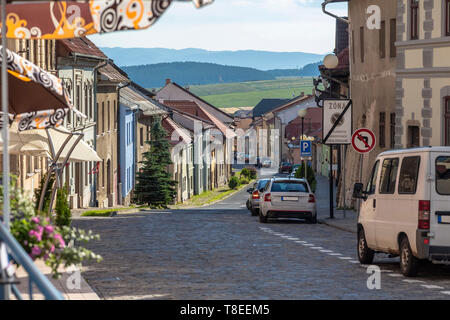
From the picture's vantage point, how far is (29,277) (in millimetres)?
6609

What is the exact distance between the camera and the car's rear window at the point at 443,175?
14.4 metres

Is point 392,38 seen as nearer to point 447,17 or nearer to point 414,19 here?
point 414,19

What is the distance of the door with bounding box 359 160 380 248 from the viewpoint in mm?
16938

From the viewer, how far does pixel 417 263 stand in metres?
14.8

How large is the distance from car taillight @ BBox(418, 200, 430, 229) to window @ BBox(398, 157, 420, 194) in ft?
1.35

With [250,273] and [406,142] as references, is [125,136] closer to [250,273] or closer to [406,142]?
[406,142]

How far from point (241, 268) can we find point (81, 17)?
757 cm

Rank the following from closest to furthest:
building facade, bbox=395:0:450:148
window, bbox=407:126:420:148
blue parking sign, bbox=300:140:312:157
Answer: building facade, bbox=395:0:450:148 < window, bbox=407:126:420:148 < blue parking sign, bbox=300:140:312:157

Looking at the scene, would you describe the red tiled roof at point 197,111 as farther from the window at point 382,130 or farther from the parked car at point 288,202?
the parked car at point 288,202

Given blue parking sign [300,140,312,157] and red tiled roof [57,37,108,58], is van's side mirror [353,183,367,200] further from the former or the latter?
blue parking sign [300,140,312,157]

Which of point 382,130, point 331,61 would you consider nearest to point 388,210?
point 331,61

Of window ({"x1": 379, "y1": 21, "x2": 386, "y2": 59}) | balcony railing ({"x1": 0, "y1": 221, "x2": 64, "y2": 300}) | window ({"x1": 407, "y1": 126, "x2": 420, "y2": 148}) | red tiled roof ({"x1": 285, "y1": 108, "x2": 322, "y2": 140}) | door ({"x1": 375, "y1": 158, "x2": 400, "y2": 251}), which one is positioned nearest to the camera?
balcony railing ({"x1": 0, "y1": 221, "x2": 64, "y2": 300})

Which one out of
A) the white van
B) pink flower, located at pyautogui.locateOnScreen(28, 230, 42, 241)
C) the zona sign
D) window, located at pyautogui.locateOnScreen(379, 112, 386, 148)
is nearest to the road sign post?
the zona sign

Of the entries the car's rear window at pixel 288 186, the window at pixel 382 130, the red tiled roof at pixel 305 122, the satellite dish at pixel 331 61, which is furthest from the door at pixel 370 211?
the red tiled roof at pixel 305 122
